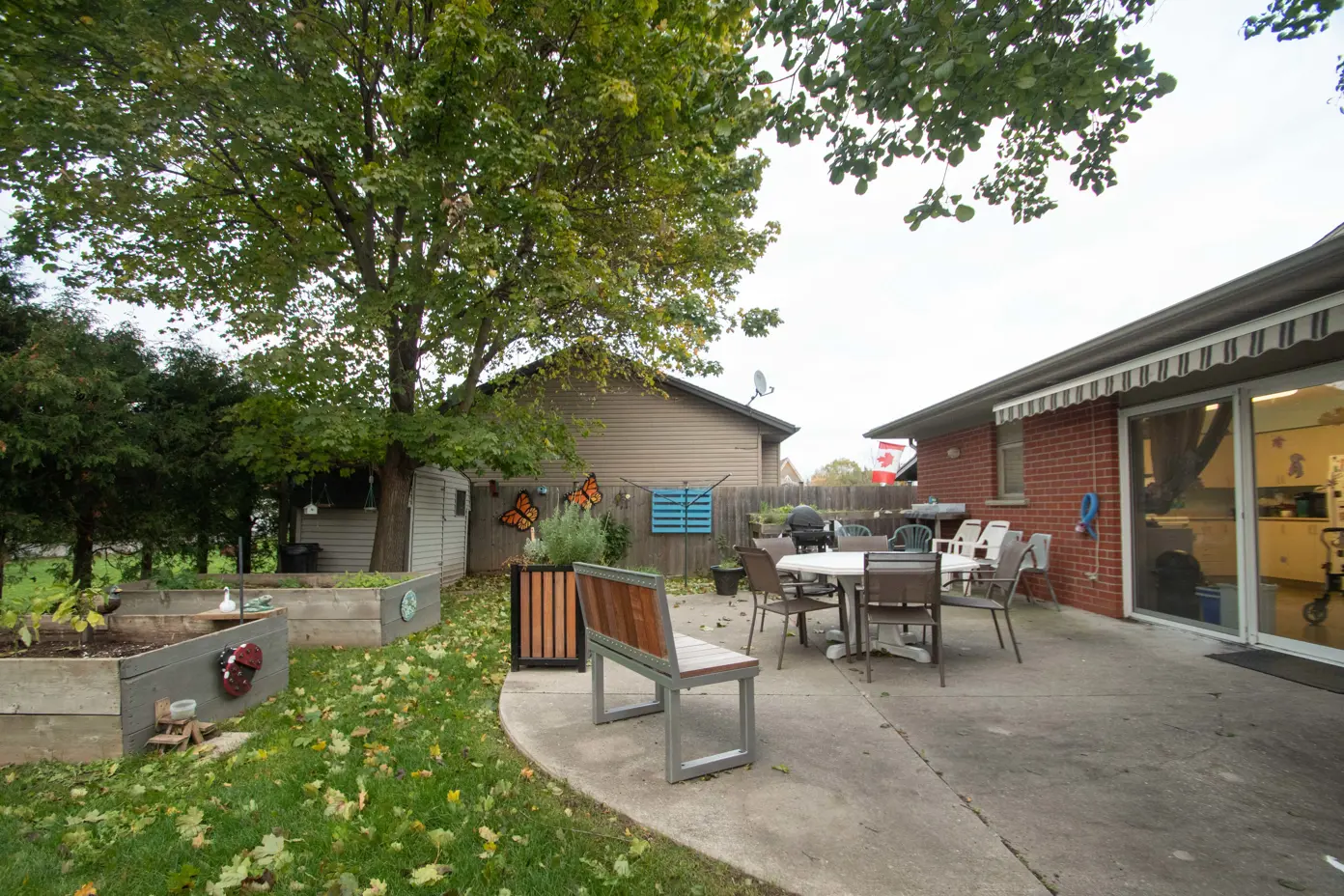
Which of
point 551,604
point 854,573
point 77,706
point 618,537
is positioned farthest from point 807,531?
point 77,706

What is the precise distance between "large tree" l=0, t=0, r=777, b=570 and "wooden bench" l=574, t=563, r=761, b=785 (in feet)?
14.4

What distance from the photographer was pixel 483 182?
8250mm

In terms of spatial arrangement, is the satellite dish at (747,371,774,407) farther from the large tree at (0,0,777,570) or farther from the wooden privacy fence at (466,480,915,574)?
the large tree at (0,0,777,570)

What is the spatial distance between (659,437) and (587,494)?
2408 millimetres

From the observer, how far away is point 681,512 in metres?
13.0

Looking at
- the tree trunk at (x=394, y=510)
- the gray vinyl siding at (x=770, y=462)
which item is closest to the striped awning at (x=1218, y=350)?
the tree trunk at (x=394, y=510)

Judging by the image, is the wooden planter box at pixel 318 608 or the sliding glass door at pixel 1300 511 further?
the wooden planter box at pixel 318 608

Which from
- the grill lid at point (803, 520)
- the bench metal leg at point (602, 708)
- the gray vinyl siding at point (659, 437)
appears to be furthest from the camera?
the gray vinyl siding at point (659, 437)

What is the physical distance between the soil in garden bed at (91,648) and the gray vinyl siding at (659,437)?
1060cm

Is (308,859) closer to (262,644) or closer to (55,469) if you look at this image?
(262,644)

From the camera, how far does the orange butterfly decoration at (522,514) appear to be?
1376cm

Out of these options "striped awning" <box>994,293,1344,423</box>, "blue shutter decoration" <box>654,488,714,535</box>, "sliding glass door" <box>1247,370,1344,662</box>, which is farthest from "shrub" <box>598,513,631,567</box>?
"sliding glass door" <box>1247,370,1344,662</box>

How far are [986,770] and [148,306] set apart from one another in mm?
11337

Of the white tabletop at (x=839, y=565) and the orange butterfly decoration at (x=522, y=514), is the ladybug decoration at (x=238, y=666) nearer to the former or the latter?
the white tabletop at (x=839, y=565)
